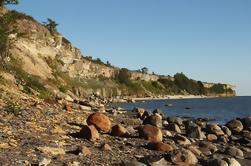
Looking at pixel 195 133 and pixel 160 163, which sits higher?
pixel 195 133

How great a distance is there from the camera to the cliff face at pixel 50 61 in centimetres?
5489

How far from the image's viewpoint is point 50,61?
76500mm

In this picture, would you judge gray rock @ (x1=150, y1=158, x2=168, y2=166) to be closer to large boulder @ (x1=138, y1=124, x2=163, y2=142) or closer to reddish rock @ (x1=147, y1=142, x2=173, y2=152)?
reddish rock @ (x1=147, y1=142, x2=173, y2=152)

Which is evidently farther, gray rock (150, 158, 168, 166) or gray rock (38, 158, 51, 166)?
gray rock (150, 158, 168, 166)

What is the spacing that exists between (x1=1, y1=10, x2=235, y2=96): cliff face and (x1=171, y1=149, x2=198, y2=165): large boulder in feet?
67.3

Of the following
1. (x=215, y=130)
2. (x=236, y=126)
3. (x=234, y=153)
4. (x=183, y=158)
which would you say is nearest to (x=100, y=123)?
(x=183, y=158)

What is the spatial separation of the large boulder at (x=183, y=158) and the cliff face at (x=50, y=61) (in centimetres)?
2052

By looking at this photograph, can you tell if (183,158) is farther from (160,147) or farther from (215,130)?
(215,130)

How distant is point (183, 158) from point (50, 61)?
60.2 m

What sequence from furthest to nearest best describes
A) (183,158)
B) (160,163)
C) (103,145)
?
(103,145) < (183,158) < (160,163)

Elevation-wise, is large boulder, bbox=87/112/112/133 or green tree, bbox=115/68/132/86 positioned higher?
green tree, bbox=115/68/132/86

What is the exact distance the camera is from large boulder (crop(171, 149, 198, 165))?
18.1 meters

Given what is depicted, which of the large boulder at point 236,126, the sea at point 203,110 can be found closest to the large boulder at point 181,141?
the large boulder at point 236,126

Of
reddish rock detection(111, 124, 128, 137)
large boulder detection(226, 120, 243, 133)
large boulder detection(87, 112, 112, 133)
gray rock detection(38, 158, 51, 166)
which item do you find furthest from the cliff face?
gray rock detection(38, 158, 51, 166)
